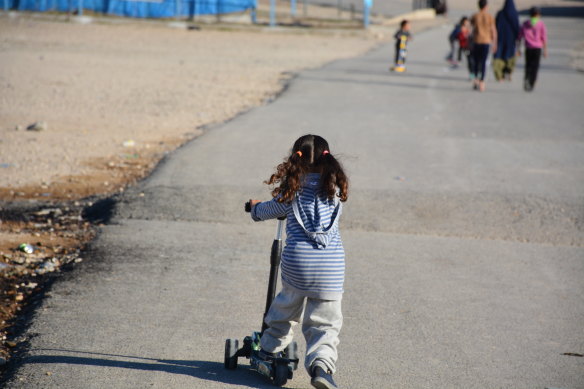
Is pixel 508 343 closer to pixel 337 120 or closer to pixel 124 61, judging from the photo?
pixel 337 120

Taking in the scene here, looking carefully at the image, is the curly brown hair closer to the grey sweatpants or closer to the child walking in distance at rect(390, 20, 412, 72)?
the grey sweatpants

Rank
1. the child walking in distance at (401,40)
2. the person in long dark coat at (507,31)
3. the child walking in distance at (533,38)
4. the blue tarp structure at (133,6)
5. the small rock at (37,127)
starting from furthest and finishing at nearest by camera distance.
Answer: the blue tarp structure at (133,6)
the child walking in distance at (401,40)
the person in long dark coat at (507,31)
the child walking in distance at (533,38)
the small rock at (37,127)

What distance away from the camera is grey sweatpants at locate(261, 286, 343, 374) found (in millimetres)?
3986

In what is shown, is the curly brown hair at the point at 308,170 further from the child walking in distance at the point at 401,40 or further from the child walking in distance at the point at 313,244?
the child walking in distance at the point at 401,40

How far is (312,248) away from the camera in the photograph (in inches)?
157

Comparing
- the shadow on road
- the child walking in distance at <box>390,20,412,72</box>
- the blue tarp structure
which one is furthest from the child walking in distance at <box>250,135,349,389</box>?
the blue tarp structure

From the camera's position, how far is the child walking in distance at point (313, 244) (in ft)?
13.0

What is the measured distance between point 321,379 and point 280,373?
0.34 metres

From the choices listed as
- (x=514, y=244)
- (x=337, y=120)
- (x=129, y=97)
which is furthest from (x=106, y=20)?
(x=514, y=244)

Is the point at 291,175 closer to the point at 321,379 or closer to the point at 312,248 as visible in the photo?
the point at 312,248

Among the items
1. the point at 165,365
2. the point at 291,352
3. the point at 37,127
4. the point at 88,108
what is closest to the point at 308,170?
the point at 291,352

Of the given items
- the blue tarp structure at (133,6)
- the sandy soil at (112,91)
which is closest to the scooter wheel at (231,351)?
the sandy soil at (112,91)

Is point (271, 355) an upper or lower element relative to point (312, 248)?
lower

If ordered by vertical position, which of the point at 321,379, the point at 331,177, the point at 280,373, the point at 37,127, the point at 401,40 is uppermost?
the point at 331,177
